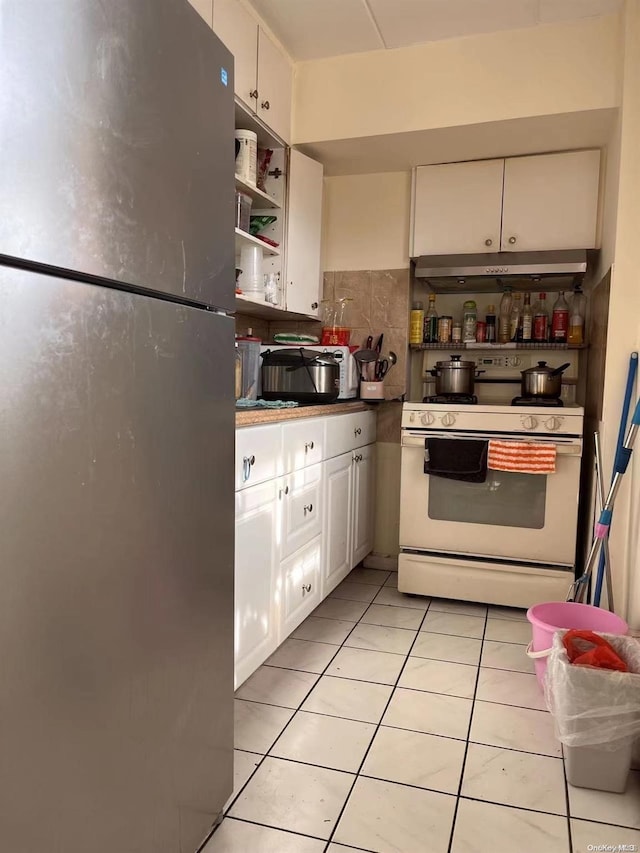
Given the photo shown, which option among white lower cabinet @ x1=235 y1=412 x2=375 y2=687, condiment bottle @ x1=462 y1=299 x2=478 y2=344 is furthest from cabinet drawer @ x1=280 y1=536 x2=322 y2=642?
condiment bottle @ x1=462 y1=299 x2=478 y2=344

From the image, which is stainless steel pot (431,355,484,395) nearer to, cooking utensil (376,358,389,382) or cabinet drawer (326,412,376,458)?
cooking utensil (376,358,389,382)

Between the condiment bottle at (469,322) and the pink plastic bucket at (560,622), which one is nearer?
the pink plastic bucket at (560,622)

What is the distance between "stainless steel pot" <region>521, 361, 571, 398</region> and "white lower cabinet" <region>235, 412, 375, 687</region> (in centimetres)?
80

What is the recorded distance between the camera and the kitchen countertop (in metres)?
1.79

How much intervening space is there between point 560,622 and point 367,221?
7.25 ft

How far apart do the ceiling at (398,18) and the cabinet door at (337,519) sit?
5.81 feet

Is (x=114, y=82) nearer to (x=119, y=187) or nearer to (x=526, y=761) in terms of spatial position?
(x=119, y=187)

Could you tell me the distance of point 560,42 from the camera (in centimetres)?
248

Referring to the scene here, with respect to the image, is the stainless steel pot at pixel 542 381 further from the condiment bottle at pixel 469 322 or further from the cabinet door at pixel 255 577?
the cabinet door at pixel 255 577

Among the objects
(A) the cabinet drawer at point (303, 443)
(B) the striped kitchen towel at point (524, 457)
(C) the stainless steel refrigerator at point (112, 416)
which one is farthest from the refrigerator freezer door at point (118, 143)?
(B) the striped kitchen towel at point (524, 457)

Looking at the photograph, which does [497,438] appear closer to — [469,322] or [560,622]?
[469,322]

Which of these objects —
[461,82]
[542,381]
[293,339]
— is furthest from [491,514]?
[461,82]

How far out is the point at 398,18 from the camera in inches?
96.8

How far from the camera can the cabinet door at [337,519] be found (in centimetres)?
262
